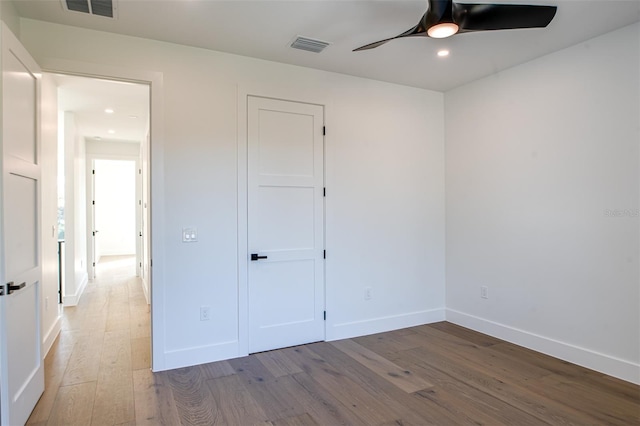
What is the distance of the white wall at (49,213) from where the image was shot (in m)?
3.53

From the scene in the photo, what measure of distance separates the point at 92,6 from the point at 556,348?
4523 mm

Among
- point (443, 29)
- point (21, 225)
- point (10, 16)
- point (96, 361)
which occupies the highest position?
point (10, 16)

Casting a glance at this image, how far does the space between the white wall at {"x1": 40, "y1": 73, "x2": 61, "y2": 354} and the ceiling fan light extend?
11.3ft

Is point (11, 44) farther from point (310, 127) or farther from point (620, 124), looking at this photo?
point (620, 124)

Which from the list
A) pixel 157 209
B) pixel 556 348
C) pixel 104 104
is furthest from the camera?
pixel 104 104

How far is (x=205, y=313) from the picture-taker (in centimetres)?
323

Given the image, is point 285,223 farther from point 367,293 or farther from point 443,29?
point 443,29

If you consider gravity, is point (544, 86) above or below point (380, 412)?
above

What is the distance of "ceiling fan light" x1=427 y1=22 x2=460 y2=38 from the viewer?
2164 mm

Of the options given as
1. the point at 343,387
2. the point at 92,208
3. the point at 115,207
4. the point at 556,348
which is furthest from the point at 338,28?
the point at 115,207

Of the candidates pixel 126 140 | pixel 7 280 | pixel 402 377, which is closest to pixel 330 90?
pixel 402 377

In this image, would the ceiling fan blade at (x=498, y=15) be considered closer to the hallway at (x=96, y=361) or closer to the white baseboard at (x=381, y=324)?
the white baseboard at (x=381, y=324)

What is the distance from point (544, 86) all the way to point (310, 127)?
2181 millimetres

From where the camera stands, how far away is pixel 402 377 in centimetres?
295
